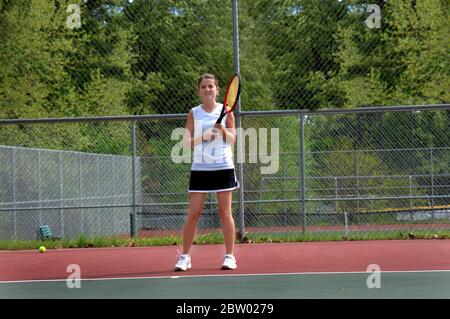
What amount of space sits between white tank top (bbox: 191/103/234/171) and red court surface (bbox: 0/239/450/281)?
2.98 ft

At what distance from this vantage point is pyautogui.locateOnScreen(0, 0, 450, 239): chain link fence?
53.3ft

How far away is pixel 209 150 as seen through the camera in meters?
8.12

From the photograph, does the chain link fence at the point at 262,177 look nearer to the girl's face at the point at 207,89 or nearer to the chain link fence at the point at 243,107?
the chain link fence at the point at 243,107

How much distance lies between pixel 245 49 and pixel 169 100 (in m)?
6.10

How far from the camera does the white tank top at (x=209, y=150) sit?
8.10m

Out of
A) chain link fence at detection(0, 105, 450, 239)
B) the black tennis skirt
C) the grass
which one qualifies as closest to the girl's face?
the black tennis skirt

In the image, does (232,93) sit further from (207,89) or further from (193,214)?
(193,214)

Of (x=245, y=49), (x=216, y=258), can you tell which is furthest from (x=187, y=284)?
(x=245, y=49)

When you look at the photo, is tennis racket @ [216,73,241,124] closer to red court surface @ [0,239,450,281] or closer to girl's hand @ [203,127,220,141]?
girl's hand @ [203,127,220,141]

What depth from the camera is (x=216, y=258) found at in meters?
9.52

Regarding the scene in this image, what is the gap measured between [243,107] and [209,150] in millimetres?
13619

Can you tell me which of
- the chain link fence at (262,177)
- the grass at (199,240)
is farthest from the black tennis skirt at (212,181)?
the chain link fence at (262,177)
